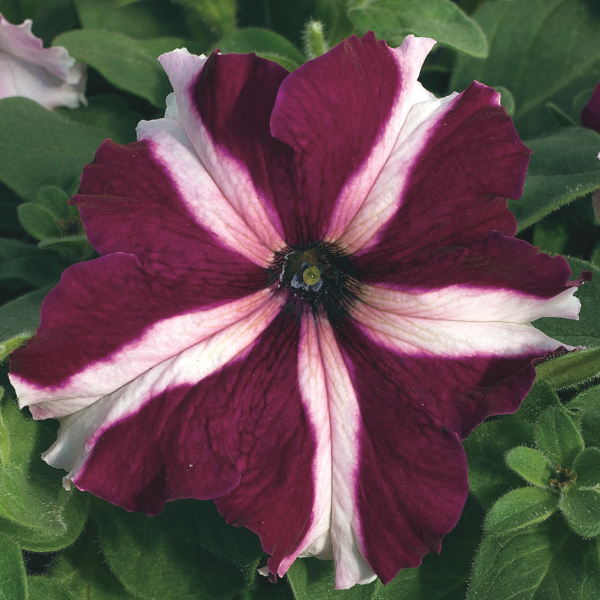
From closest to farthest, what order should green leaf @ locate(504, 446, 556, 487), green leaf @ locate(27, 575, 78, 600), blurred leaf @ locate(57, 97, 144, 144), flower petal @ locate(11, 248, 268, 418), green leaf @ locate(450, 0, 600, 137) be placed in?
flower petal @ locate(11, 248, 268, 418)
green leaf @ locate(504, 446, 556, 487)
green leaf @ locate(27, 575, 78, 600)
blurred leaf @ locate(57, 97, 144, 144)
green leaf @ locate(450, 0, 600, 137)

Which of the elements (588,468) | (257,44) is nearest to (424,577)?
(588,468)

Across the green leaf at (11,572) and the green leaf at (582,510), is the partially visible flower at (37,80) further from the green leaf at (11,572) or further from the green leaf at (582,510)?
the green leaf at (582,510)

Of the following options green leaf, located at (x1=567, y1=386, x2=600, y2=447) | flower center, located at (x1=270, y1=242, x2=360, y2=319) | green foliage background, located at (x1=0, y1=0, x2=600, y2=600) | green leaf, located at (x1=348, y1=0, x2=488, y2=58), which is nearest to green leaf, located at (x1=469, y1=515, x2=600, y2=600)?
green foliage background, located at (x1=0, y1=0, x2=600, y2=600)

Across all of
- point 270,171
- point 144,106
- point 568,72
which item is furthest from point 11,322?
point 568,72

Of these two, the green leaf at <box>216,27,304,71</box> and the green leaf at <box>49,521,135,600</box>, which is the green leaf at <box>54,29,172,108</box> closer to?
the green leaf at <box>216,27,304,71</box>

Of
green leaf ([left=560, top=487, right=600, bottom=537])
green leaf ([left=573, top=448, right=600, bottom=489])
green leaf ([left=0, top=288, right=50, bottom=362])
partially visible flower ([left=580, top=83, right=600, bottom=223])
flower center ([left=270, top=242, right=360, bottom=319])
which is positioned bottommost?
green leaf ([left=560, top=487, right=600, bottom=537])

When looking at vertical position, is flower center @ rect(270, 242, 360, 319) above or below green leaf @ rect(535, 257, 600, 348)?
above

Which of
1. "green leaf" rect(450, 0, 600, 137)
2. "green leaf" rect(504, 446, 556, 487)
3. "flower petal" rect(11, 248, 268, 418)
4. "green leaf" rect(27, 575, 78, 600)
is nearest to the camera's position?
"flower petal" rect(11, 248, 268, 418)
